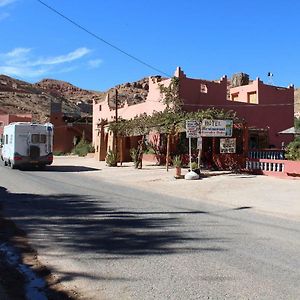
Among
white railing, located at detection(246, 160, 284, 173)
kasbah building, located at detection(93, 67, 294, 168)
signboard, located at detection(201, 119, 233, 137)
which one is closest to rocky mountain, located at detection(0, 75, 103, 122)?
kasbah building, located at detection(93, 67, 294, 168)

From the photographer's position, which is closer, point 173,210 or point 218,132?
point 173,210

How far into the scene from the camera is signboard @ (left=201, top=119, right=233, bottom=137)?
2458 centimetres

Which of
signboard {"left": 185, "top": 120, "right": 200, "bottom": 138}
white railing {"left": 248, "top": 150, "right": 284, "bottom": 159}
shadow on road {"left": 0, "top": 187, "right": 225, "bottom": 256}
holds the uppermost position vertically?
signboard {"left": 185, "top": 120, "right": 200, "bottom": 138}

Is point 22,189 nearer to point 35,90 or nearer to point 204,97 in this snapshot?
point 204,97

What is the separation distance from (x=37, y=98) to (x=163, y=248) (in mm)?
107648

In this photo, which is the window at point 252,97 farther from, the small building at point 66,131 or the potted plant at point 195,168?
the small building at point 66,131

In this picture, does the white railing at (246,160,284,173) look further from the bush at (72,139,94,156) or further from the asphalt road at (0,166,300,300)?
the bush at (72,139,94,156)

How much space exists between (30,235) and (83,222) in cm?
155

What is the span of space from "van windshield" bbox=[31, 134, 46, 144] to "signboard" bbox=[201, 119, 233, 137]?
9.97m

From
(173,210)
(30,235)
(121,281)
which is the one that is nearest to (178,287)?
(121,281)

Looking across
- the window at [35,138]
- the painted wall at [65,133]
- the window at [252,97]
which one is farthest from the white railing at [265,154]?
the painted wall at [65,133]

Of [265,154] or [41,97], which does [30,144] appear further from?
[41,97]

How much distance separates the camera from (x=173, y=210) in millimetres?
12875

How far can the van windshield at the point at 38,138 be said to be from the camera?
2928cm
